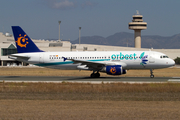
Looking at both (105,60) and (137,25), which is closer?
(105,60)

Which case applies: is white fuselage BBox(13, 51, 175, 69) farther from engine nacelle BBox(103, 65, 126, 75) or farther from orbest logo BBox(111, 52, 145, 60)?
engine nacelle BBox(103, 65, 126, 75)

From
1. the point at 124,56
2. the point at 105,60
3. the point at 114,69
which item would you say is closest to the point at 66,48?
the point at 105,60

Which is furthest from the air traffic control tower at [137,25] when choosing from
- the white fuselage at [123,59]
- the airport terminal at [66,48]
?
the white fuselage at [123,59]

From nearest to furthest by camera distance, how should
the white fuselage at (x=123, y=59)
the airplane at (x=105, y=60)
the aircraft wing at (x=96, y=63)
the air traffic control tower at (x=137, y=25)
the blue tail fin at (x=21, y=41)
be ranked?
the aircraft wing at (x=96, y=63), the airplane at (x=105, y=60), the white fuselage at (x=123, y=59), the blue tail fin at (x=21, y=41), the air traffic control tower at (x=137, y=25)

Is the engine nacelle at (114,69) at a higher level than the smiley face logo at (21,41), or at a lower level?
lower

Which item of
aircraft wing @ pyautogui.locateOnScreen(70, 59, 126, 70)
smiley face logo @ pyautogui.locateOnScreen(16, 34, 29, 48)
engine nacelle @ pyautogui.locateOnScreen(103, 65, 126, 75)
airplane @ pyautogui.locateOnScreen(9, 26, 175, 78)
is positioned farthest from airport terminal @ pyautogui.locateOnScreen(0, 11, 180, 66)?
engine nacelle @ pyautogui.locateOnScreen(103, 65, 126, 75)

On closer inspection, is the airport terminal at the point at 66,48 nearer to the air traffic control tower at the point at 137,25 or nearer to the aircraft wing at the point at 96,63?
the air traffic control tower at the point at 137,25

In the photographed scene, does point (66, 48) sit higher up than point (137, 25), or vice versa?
point (137, 25)

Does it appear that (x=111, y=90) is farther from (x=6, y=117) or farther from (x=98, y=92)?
(x=6, y=117)

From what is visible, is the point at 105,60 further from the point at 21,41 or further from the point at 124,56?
the point at 21,41

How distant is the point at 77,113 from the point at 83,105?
2.27 metres

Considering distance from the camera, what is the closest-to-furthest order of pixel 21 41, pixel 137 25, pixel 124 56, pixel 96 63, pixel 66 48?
pixel 96 63
pixel 124 56
pixel 21 41
pixel 66 48
pixel 137 25

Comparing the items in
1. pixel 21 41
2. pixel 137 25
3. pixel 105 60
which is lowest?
pixel 105 60

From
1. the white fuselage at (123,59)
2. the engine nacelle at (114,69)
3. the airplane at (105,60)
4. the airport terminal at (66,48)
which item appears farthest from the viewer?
the airport terminal at (66,48)
